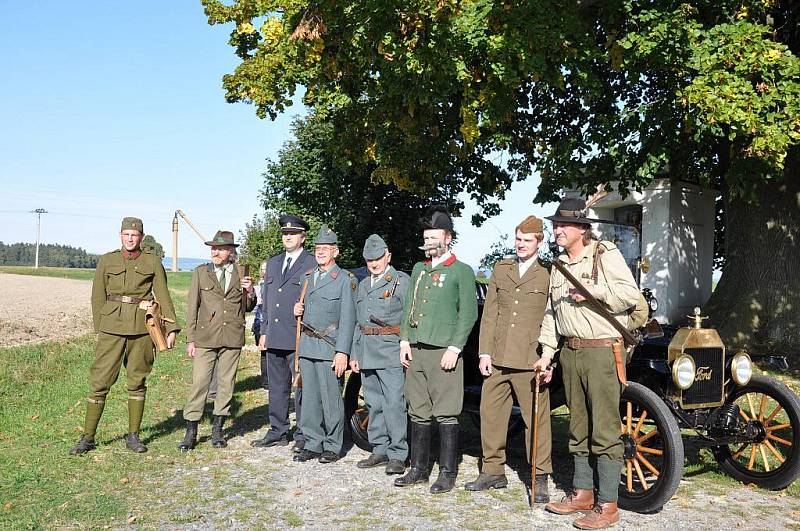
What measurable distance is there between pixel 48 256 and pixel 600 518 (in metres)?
125

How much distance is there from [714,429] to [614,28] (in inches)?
341

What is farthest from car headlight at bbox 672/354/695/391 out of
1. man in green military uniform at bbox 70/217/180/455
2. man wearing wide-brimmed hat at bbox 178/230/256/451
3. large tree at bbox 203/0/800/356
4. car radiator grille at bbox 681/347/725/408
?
large tree at bbox 203/0/800/356

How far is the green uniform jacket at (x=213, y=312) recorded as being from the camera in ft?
24.2

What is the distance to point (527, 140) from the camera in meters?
15.3

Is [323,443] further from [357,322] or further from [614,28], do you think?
[614,28]

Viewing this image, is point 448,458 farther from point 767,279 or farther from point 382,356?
point 767,279

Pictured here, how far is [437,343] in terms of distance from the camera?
236 inches

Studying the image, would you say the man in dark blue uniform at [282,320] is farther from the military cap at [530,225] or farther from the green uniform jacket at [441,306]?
the military cap at [530,225]

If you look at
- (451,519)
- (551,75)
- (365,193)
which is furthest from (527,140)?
(451,519)

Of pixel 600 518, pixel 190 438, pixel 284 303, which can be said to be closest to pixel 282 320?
pixel 284 303

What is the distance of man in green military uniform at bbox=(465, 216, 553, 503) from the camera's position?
570 cm

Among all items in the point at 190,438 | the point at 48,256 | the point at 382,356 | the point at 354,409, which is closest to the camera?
the point at 382,356

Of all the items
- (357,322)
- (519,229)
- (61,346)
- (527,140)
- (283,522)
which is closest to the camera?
(283,522)

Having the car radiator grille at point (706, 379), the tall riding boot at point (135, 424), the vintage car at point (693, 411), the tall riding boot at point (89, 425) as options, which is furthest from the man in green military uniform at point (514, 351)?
the tall riding boot at point (89, 425)
